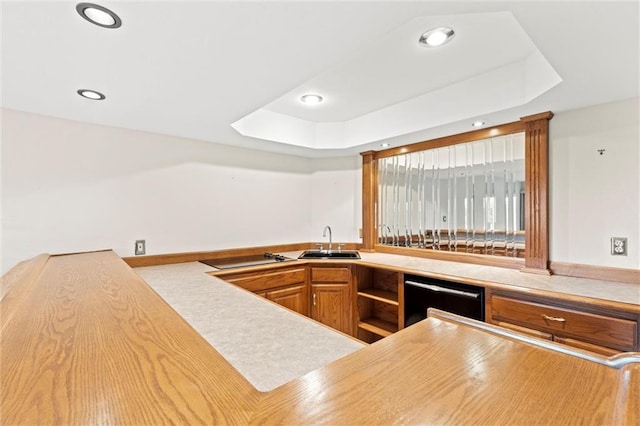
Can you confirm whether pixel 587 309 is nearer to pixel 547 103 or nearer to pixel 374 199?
pixel 547 103

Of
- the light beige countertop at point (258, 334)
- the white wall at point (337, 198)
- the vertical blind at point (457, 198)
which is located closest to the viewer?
the light beige countertop at point (258, 334)

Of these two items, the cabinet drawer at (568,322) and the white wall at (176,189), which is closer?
the cabinet drawer at (568,322)

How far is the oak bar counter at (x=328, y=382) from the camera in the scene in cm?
46

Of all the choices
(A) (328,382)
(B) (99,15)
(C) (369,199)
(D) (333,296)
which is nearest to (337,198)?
(C) (369,199)

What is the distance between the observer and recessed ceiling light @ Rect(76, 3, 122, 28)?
39.8 inches

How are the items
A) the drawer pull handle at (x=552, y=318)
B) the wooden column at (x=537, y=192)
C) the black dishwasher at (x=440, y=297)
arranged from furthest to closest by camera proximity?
the wooden column at (x=537, y=192) < the black dishwasher at (x=440, y=297) < the drawer pull handle at (x=552, y=318)

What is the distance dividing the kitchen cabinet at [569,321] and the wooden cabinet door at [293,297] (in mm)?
1525

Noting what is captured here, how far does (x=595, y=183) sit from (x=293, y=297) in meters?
2.41

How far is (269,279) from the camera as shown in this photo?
2.54 metres

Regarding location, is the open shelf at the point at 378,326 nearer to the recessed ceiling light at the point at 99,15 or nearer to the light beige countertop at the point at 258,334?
the light beige countertop at the point at 258,334

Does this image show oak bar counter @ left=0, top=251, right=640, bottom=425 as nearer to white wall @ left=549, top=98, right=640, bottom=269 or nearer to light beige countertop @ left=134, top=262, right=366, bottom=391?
light beige countertop @ left=134, top=262, right=366, bottom=391

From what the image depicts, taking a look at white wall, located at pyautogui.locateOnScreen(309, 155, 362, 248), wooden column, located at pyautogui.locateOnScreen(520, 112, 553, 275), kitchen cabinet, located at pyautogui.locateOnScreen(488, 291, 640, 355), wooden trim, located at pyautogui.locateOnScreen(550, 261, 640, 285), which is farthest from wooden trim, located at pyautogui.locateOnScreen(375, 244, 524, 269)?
kitchen cabinet, located at pyautogui.locateOnScreen(488, 291, 640, 355)

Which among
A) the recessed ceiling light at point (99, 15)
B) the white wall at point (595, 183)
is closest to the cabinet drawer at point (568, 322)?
the white wall at point (595, 183)

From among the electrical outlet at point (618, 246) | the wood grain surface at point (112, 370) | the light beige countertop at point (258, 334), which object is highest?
the electrical outlet at point (618, 246)
